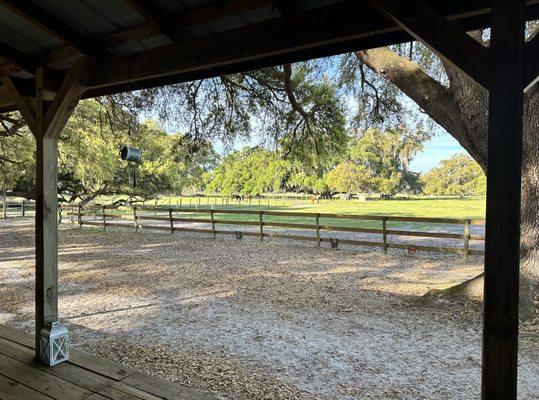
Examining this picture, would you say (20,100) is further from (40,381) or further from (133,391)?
(133,391)

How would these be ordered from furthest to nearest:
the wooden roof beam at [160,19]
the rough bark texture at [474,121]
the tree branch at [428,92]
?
the tree branch at [428,92] → the rough bark texture at [474,121] → the wooden roof beam at [160,19]

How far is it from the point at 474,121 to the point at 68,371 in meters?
5.11

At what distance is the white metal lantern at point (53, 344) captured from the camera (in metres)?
2.64

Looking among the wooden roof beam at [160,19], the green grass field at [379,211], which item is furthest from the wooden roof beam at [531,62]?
the green grass field at [379,211]

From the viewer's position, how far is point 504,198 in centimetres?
126

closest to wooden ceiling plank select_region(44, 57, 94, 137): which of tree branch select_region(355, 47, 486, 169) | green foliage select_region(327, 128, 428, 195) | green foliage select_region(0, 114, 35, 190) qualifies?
tree branch select_region(355, 47, 486, 169)

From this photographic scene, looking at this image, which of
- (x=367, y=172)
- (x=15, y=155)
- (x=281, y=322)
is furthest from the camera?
(x=367, y=172)

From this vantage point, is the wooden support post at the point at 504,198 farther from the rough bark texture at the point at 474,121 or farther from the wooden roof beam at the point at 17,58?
the rough bark texture at the point at 474,121

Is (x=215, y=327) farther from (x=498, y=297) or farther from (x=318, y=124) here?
(x=318, y=124)

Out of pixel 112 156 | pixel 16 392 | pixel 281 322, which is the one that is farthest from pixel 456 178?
pixel 16 392

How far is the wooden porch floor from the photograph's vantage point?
229cm

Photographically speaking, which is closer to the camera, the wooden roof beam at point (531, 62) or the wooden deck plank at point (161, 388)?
the wooden roof beam at point (531, 62)

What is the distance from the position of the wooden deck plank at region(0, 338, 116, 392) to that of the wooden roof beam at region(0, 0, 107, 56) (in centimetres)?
222

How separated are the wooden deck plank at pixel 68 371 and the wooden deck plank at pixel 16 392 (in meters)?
0.21
